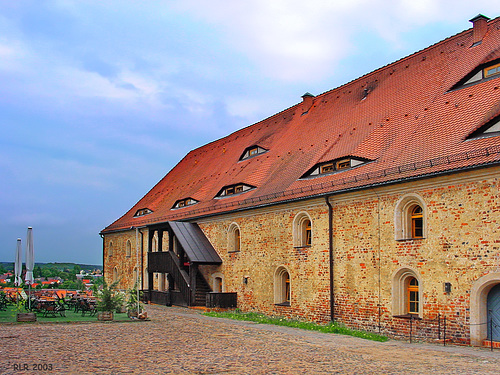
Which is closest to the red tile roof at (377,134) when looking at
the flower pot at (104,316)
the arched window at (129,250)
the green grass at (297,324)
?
the green grass at (297,324)

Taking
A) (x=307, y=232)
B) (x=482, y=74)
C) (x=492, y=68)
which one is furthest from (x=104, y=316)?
(x=492, y=68)

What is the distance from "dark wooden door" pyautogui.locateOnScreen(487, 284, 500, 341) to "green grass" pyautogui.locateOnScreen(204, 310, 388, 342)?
2940 millimetres

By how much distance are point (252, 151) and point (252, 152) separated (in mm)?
54

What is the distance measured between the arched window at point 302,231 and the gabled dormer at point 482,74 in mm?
7049

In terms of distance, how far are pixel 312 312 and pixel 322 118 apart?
9455mm

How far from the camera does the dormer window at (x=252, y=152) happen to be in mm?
29038

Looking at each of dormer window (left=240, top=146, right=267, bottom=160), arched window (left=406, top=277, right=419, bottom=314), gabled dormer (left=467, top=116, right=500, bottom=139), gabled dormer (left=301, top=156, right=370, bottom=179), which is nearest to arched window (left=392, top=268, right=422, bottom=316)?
arched window (left=406, top=277, right=419, bottom=314)

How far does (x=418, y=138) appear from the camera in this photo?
1848 centimetres

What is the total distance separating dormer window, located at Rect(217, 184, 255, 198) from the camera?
26.2 m

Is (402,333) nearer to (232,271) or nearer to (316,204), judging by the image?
(316,204)

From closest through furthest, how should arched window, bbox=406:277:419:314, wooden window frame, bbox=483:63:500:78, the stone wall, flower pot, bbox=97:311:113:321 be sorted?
the stone wall → arched window, bbox=406:277:419:314 → wooden window frame, bbox=483:63:500:78 → flower pot, bbox=97:311:113:321

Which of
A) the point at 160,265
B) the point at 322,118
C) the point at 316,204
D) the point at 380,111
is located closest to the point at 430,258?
the point at 316,204

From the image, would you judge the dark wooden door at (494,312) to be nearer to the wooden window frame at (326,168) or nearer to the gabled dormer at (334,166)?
the gabled dormer at (334,166)

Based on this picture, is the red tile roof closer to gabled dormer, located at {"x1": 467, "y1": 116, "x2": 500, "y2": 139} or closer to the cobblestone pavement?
gabled dormer, located at {"x1": 467, "y1": 116, "x2": 500, "y2": 139}
